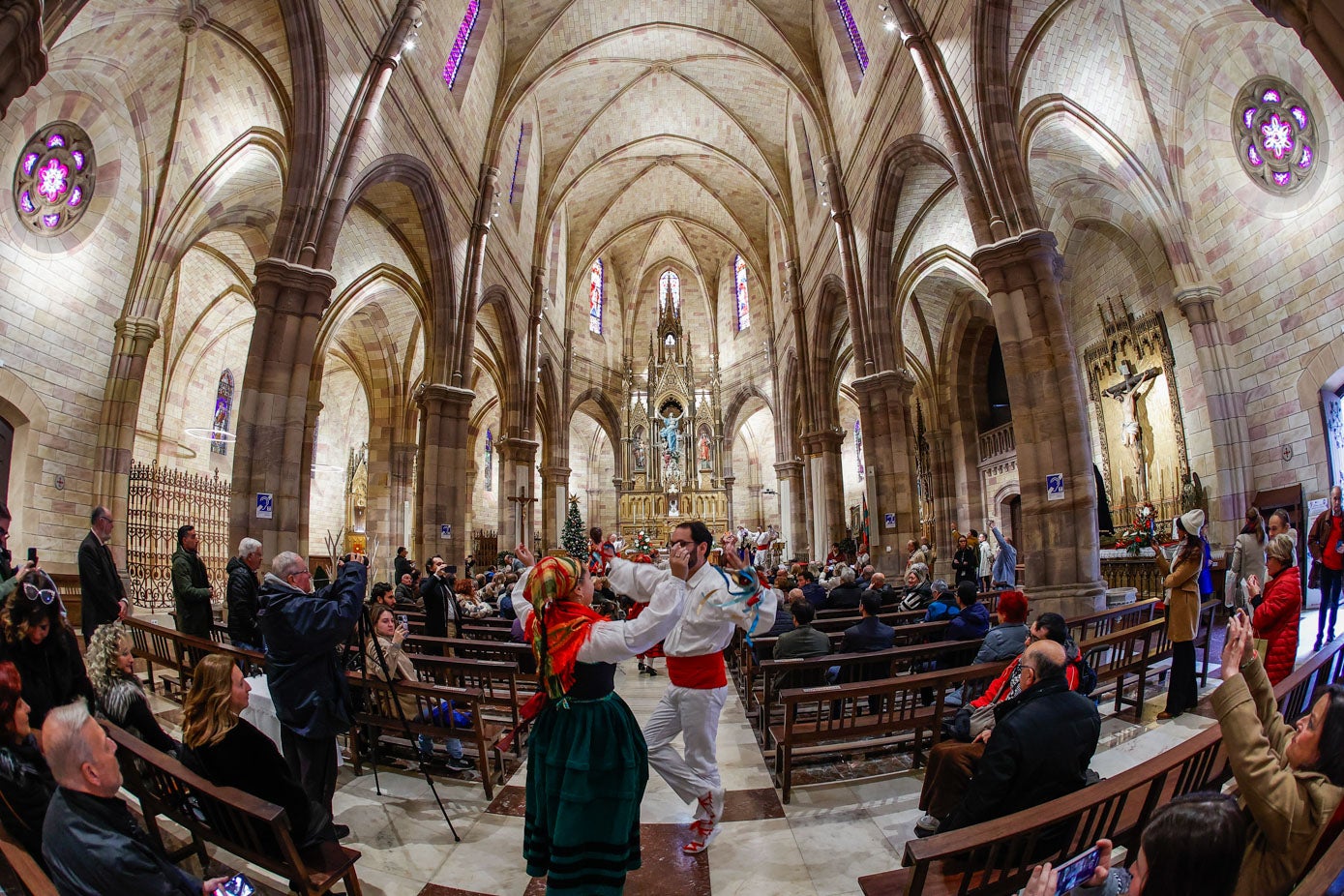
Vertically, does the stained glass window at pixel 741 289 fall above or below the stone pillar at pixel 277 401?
above

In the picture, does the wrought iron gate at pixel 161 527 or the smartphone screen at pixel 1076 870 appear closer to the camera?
the smartphone screen at pixel 1076 870

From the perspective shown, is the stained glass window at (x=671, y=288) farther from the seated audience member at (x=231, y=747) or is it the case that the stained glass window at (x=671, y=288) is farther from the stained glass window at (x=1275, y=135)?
the seated audience member at (x=231, y=747)

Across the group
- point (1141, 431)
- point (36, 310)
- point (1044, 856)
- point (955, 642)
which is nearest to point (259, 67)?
point (36, 310)

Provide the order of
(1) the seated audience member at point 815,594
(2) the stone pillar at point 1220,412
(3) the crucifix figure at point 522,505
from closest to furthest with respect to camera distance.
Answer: (1) the seated audience member at point 815,594 → (2) the stone pillar at point 1220,412 → (3) the crucifix figure at point 522,505

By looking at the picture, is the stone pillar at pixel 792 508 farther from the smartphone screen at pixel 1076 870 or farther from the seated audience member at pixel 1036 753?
the smartphone screen at pixel 1076 870

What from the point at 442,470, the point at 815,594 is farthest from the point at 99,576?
the point at 442,470

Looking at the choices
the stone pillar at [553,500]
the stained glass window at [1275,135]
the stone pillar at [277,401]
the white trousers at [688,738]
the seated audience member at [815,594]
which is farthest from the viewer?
the stone pillar at [553,500]

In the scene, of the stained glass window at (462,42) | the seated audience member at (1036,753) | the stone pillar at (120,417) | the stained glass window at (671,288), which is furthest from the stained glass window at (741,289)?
the seated audience member at (1036,753)

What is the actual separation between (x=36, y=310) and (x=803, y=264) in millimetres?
18199

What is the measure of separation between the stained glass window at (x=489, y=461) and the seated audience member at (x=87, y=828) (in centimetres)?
3106

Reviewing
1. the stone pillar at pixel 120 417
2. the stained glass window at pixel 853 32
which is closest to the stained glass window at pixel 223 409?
the stone pillar at pixel 120 417

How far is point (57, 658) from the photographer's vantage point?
3125 mm

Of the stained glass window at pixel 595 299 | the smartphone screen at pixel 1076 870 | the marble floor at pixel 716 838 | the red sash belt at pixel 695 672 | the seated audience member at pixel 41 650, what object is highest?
the stained glass window at pixel 595 299

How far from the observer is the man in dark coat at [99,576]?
4.85m
